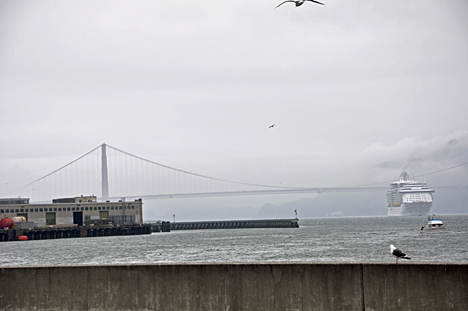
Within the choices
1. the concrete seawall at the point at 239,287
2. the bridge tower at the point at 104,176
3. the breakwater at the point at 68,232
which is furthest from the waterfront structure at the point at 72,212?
the concrete seawall at the point at 239,287

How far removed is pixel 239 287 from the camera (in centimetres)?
869

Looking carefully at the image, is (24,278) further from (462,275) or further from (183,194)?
(183,194)

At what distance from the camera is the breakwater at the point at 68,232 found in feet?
303

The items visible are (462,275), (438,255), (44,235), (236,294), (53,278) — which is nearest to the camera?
(462,275)

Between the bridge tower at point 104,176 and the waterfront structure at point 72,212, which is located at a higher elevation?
the bridge tower at point 104,176

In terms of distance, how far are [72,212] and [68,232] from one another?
14.6 metres

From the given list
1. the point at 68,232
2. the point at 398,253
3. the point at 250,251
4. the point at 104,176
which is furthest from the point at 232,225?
the point at 398,253

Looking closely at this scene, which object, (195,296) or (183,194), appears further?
(183,194)

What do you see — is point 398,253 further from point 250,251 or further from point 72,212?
point 72,212

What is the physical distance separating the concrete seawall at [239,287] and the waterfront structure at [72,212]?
10744 cm

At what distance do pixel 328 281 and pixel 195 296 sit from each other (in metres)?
2.26

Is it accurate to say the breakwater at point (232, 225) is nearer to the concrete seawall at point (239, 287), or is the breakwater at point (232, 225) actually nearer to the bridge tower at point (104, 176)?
the bridge tower at point (104, 176)

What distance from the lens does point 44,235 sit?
94.6 m

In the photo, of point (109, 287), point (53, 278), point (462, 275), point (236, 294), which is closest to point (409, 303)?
point (462, 275)
